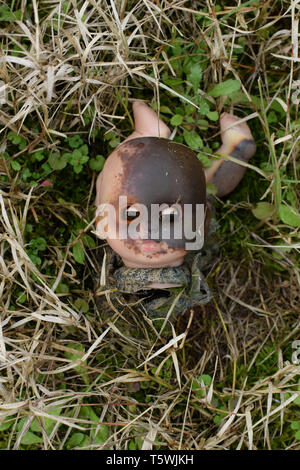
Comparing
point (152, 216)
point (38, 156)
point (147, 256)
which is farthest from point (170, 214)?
point (38, 156)

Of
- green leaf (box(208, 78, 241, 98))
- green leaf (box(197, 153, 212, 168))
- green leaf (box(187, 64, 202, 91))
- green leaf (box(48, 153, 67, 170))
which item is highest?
green leaf (box(187, 64, 202, 91))

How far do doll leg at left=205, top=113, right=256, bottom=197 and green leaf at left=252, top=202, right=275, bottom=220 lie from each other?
195mm

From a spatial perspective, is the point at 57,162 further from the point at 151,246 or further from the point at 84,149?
the point at 151,246

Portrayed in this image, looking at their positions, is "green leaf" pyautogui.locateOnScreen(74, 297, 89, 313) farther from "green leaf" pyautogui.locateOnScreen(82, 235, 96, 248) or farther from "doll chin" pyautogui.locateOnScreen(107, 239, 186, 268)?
"doll chin" pyautogui.locateOnScreen(107, 239, 186, 268)

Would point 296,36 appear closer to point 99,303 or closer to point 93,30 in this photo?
point 93,30

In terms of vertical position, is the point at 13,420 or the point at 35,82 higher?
the point at 35,82

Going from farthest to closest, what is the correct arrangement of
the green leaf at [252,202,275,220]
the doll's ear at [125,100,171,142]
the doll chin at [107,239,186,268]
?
the green leaf at [252,202,275,220] < the doll's ear at [125,100,171,142] < the doll chin at [107,239,186,268]

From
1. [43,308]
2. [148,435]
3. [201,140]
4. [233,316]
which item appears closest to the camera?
[148,435]

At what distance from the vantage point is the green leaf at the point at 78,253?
91.1 inches

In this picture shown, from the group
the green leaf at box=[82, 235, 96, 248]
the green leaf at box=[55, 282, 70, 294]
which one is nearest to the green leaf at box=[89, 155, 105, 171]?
the green leaf at box=[82, 235, 96, 248]

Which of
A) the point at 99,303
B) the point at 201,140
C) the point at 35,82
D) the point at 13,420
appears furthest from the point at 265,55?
the point at 13,420

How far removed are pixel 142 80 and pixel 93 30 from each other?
13.2 inches

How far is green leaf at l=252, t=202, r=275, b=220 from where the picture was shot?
249cm

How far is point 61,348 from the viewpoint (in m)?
2.17
